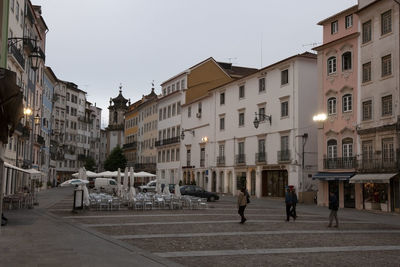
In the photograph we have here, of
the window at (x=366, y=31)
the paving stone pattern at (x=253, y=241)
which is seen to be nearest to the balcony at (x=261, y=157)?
the window at (x=366, y=31)

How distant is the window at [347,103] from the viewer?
35.1 meters

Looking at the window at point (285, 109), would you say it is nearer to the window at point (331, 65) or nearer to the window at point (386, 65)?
the window at point (331, 65)

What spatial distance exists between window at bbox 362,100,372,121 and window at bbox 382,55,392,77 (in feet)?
7.50

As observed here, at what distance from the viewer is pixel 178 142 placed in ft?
222

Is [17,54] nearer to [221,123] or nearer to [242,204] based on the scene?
[221,123]

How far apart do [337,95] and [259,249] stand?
25.3 meters

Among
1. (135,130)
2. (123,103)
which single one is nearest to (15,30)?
(135,130)

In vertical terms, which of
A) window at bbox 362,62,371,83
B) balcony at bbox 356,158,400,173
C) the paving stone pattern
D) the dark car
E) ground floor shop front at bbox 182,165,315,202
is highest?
window at bbox 362,62,371,83

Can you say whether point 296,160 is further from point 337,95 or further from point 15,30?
point 15,30

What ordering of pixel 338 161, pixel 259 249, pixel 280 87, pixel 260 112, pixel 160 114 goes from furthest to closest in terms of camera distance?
pixel 160 114, pixel 260 112, pixel 280 87, pixel 338 161, pixel 259 249

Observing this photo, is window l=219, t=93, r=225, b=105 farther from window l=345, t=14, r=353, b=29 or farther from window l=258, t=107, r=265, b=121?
window l=345, t=14, r=353, b=29

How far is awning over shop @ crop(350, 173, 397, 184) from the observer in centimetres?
2952

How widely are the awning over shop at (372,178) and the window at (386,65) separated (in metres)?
6.51

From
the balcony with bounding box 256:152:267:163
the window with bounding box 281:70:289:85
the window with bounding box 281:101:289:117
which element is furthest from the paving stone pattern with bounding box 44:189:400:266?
the balcony with bounding box 256:152:267:163
